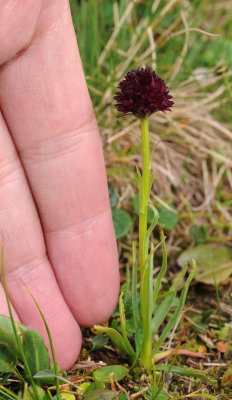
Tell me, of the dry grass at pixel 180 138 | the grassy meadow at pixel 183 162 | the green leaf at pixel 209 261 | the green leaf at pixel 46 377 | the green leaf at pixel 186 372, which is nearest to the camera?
the green leaf at pixel 46 377

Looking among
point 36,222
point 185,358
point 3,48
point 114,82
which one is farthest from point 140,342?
point 114,82

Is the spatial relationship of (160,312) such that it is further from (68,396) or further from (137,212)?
(137,212)

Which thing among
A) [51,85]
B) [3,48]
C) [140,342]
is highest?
[3,48]

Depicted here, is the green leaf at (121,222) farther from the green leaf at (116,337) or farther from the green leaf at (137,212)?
the green leaf at (116,337)

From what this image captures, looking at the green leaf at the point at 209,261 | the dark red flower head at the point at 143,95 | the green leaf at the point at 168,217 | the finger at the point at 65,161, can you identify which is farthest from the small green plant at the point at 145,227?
the green leaf at the point at 168,217

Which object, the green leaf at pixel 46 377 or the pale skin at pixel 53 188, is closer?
the green leaf at pixel 46 377

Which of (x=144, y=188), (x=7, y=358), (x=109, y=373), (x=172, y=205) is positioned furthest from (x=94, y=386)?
(x=172, y=205)

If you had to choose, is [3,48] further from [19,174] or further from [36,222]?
[36,222]
